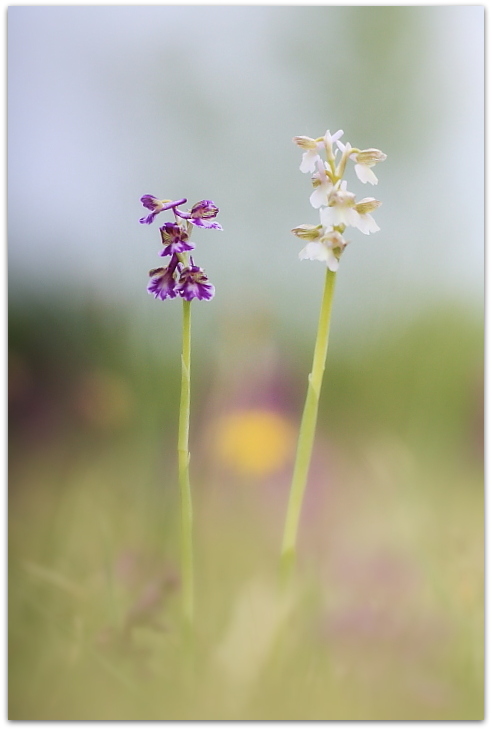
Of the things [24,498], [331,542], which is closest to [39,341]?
[24,498]

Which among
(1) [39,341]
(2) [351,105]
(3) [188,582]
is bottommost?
(3) [188,582]

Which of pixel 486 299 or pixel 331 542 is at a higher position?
pixel 486 299

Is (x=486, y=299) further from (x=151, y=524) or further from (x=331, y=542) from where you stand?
(x=151, y=524)

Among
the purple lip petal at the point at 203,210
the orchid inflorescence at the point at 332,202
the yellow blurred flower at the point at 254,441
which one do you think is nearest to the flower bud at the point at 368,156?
the orchid inflorescence at the point at 332,202

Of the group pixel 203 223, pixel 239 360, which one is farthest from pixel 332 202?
pixel 239 360

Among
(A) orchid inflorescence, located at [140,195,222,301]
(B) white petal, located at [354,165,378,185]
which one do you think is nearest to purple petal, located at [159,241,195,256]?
(A) orchid inflorescence, located at [140,195,222,301]

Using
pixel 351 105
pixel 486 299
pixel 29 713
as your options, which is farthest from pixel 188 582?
pixel 351 105

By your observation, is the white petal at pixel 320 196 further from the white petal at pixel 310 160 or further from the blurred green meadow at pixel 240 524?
the blurred green meadow at pixel 240 524

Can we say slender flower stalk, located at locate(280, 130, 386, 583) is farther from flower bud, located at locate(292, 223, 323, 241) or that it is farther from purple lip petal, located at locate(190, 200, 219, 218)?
purple lip petal, located at locate(190, 200, 219, 218)
